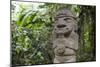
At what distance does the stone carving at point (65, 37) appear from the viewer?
2029 mm

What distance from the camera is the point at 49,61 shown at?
2.00m

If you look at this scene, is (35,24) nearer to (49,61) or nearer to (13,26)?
(13,26)

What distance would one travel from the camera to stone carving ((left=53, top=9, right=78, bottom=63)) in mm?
2029

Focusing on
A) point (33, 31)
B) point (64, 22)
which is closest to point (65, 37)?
point (64, 22)

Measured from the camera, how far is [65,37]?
2061 millimetres

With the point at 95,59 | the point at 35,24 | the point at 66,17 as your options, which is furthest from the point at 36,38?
the point at 95,59

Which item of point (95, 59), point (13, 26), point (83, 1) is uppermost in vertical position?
point (83, 1)

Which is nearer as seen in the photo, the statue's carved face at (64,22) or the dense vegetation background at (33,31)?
the dense vegetation background at (33,31)

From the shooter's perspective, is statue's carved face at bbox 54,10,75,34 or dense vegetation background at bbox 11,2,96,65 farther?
statue's carved face at bbox 54,10,75,34

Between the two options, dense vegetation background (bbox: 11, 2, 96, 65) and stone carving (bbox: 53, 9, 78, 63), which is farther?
stone carving (bbox: 53, 9, 78, 63)

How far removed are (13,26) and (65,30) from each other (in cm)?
58

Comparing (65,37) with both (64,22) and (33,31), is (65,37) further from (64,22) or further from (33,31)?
(33,31)
